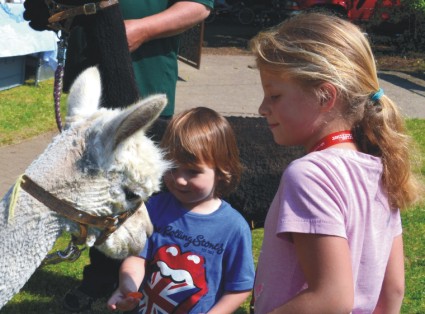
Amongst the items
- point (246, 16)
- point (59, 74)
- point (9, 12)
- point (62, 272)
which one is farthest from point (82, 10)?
point (246, 16)

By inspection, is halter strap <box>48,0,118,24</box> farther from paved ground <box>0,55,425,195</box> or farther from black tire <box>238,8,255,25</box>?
black tire <box>238,8,255,25</box>

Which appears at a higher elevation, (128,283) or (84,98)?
(84,98)

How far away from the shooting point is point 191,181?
2830 millimetres

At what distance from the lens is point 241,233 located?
288 centimetres

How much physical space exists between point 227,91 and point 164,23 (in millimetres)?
7232

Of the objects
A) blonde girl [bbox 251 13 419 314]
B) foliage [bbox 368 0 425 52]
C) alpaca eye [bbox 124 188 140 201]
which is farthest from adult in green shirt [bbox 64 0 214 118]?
foliage [bbox 368 0 425 52]

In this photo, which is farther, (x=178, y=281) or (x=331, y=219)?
(x=178, y=281)

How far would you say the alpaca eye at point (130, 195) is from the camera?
2.46 meters

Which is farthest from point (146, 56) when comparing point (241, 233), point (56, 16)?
point (241, 233)

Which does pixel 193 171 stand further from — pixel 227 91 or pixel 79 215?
pixel 227 91

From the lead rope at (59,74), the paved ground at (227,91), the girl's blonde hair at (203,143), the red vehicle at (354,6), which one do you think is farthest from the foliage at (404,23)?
the girl's blonde hair at (203,143)

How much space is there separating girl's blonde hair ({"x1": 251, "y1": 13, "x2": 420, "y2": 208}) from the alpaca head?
43 cm

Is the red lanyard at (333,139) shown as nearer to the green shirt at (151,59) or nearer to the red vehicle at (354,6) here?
the green shirt at (151,59)

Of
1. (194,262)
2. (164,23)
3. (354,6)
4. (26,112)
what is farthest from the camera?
(354,6)
